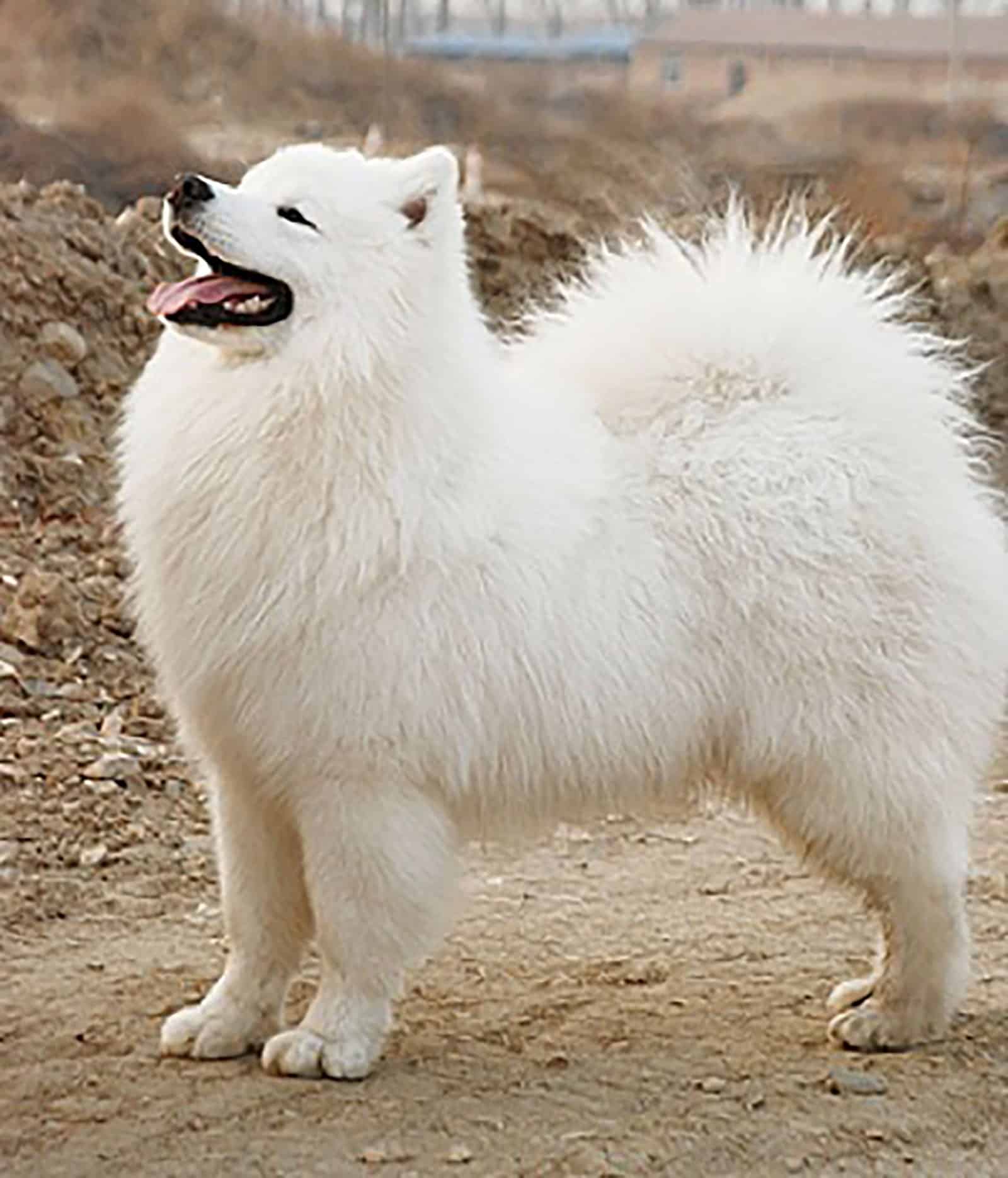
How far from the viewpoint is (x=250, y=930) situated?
391 centimetres

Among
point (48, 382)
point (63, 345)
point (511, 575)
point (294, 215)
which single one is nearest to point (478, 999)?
point (511, 575)

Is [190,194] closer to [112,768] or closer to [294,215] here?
[294,215]

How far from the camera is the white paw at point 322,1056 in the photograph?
3764mm

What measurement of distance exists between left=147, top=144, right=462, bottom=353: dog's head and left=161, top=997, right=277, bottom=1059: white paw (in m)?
1.30

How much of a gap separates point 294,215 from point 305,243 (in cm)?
7

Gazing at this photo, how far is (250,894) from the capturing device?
3895 mm

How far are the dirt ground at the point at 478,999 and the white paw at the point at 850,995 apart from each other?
0.17ft

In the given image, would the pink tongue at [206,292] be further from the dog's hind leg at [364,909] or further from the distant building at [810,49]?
the distant building at [810,49]

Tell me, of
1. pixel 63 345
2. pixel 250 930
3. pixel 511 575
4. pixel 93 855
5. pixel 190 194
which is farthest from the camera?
pixel 63 345

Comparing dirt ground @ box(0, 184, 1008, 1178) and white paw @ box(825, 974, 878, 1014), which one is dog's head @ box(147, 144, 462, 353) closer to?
dirt ground @ box(0, 184, 1008, 1178)

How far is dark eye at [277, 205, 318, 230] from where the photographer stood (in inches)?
140

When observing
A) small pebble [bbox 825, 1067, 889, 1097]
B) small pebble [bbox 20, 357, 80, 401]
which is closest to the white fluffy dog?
small pebble [bbox 825, 1067, 889, 1097]

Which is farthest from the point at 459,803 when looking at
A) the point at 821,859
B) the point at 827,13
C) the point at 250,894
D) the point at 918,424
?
the point at 827,13

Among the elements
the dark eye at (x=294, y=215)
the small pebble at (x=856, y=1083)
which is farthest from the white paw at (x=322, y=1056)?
the dark eye at (x=294, y=215)
